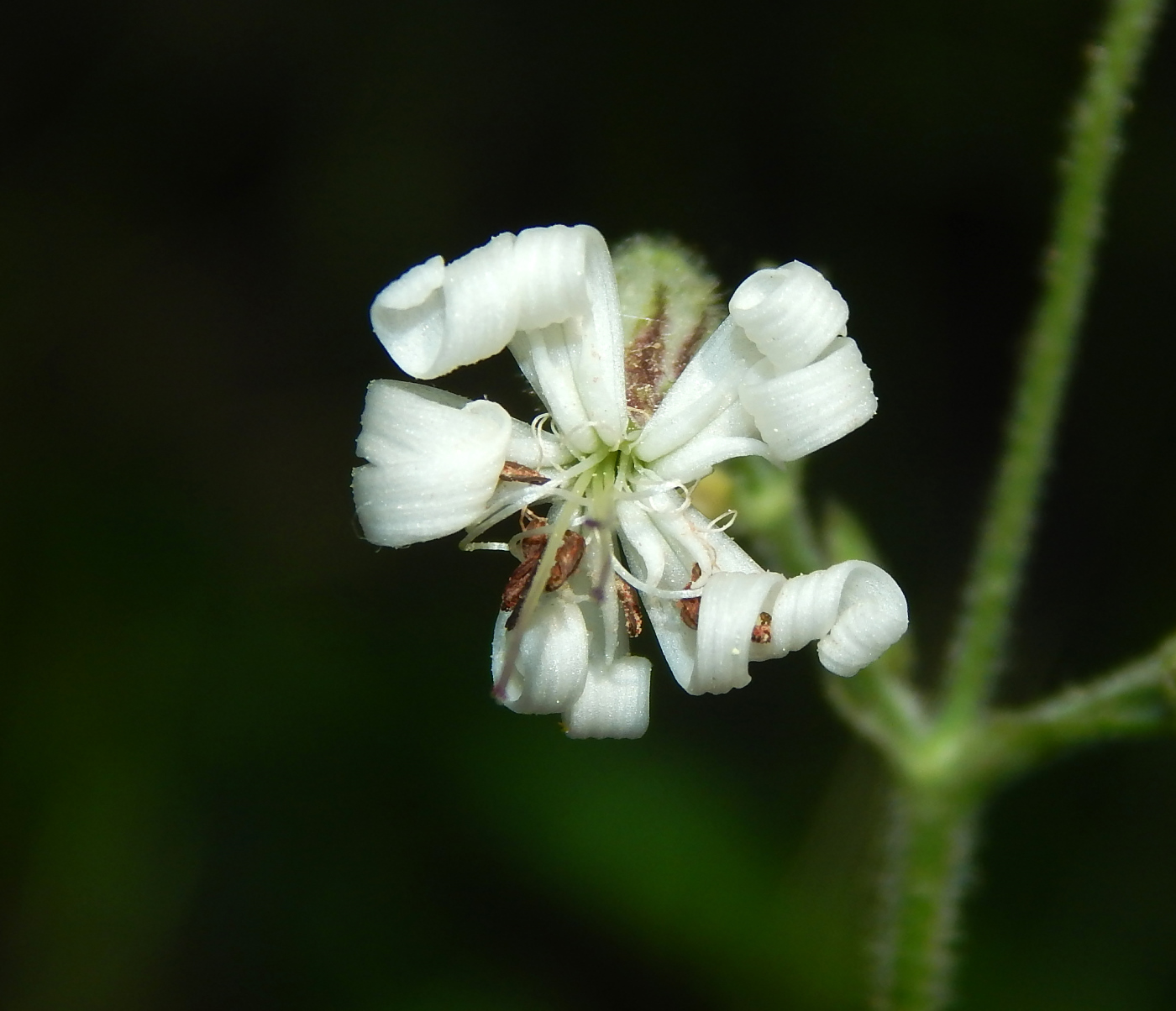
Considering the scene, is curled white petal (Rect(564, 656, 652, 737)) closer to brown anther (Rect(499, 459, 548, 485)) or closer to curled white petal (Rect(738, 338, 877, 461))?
brown anther (Rect(499, 459, 548, 485))

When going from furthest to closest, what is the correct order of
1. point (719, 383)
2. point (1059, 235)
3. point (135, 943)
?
point (135, 943) < point (1059, 235) < point (719, 383)

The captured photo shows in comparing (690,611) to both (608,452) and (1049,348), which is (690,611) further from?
(1049,348)

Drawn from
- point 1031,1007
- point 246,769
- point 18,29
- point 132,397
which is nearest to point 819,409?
point 1031,1007

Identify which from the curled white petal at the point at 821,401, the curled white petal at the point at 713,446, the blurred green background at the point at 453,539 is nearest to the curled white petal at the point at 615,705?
the curled white petal at the point at 713,446

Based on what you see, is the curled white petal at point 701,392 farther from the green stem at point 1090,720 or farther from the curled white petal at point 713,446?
the green stem at point 1090,720

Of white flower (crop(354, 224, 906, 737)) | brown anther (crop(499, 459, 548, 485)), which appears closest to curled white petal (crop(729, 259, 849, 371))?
white flower (crop(354, 224, 906, 737))

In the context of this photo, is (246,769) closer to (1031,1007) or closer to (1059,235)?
(1031,1007)
